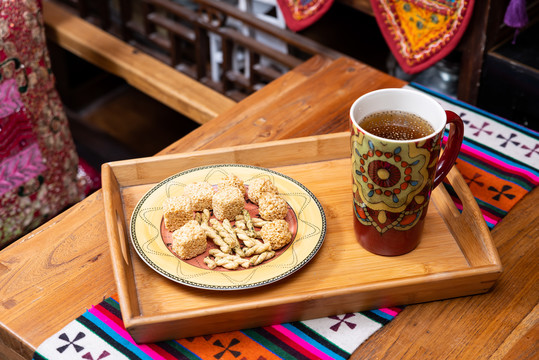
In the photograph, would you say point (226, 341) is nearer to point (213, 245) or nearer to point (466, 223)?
point (213, 245)

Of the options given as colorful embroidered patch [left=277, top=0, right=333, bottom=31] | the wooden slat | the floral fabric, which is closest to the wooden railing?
colorful embroidered patch [left=277, top=0, right=333, bottom=31]

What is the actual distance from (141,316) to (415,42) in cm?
107

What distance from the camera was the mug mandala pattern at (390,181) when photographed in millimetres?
694

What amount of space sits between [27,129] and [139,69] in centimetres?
45

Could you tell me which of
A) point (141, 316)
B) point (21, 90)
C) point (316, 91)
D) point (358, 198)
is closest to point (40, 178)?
point (21, 90)

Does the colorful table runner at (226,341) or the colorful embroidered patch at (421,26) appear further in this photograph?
the colorful embroidered patch at (421,26)

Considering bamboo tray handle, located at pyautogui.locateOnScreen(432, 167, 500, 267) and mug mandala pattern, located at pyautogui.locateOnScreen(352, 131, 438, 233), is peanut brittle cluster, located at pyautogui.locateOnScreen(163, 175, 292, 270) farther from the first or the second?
bamboo tray handle, located at pyautogui.locateOnScreen(432, 167, 500, 267)

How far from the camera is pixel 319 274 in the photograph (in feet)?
2.63

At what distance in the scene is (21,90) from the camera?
4.58ft

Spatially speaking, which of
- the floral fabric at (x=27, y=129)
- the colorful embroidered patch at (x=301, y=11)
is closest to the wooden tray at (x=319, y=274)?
the floral fabric at (x=27, y=129)

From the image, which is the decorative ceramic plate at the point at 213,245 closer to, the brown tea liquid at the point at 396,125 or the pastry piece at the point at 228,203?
the pastry piece at the point at 228,203

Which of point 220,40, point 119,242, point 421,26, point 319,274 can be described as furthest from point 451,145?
point 220,40

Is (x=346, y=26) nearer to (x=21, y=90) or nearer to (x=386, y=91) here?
(x=21, y=90)

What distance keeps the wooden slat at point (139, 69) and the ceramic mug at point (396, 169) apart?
0.86 metres
